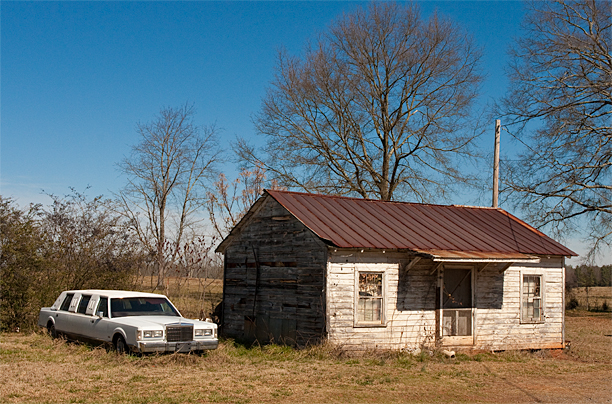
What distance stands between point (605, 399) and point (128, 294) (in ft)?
35.7

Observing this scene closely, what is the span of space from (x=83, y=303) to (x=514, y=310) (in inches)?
488

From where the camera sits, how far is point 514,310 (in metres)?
17.6

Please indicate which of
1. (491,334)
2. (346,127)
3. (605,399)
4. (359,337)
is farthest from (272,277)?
(346,127)

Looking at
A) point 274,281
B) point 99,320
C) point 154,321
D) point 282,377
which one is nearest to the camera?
point 282,377

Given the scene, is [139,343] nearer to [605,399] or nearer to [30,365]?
[30,365]

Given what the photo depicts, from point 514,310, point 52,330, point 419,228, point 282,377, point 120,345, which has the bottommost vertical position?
point 282,377

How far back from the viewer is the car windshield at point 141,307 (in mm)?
14031

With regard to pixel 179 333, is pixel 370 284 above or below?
above

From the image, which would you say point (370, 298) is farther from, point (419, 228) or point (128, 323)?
point (128, 323)

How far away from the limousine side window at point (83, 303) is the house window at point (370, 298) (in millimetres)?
7023

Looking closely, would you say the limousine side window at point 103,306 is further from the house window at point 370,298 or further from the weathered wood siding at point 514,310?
the weathered wood siding at point 514,310

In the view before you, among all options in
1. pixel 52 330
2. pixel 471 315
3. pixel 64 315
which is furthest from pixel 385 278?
pixel 52 330

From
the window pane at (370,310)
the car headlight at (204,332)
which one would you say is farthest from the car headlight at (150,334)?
the window pane at (370,310)

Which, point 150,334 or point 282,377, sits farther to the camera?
point 150,334
